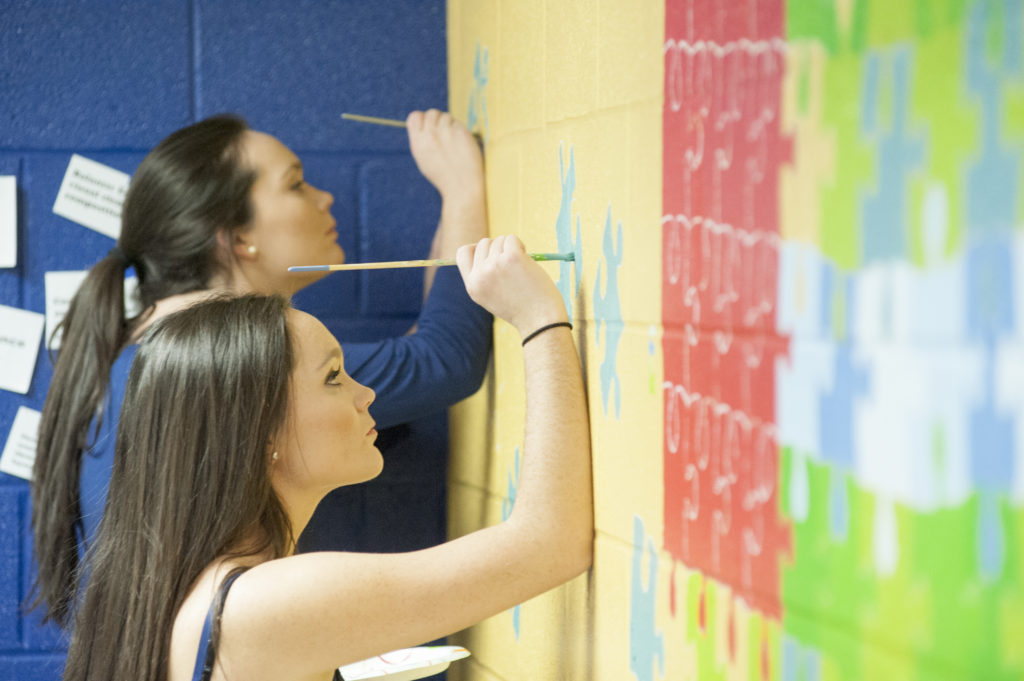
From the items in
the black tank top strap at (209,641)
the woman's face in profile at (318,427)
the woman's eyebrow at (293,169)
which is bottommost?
the black tank top strap at (209,641)

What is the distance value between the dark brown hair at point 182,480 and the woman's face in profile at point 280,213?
57cm

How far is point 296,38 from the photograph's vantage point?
216cm

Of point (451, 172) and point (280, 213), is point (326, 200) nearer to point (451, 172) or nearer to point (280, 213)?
point (280, 213)

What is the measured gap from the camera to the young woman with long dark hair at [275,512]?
3.84 ft

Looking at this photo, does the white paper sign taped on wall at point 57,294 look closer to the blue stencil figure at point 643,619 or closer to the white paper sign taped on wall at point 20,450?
the white paper sign taped on wall at point 20,450

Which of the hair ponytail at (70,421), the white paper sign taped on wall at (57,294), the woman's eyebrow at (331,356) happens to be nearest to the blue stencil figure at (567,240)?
the woman's eyebrow at (331,356)

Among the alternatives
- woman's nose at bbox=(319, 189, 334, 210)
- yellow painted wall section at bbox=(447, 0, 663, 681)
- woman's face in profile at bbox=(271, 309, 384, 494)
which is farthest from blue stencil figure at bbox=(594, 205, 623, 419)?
woman's nose at bbox=(319, 189, 334, 210)

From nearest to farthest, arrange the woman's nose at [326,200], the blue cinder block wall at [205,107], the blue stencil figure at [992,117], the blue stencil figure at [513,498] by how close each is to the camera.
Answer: the blue stencil figure at [992,117]
the blue stencil figure at [513,498]
the woman's nose at [326,200]
the blue cinder block wall at [205,107]

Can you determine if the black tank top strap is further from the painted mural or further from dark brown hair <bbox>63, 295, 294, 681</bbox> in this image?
the painted mural

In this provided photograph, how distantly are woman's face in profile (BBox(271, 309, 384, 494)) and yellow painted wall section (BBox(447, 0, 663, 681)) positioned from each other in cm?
31

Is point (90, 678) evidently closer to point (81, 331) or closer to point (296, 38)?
point (81, 331)

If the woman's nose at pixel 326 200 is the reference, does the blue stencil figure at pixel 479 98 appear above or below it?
above

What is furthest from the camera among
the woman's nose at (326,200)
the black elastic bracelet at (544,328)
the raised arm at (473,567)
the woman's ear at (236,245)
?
the woman's nose at (326,200)

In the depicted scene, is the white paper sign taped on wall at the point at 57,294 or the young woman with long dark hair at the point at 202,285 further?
the white paper sign taped on wall at the point at 57,294
